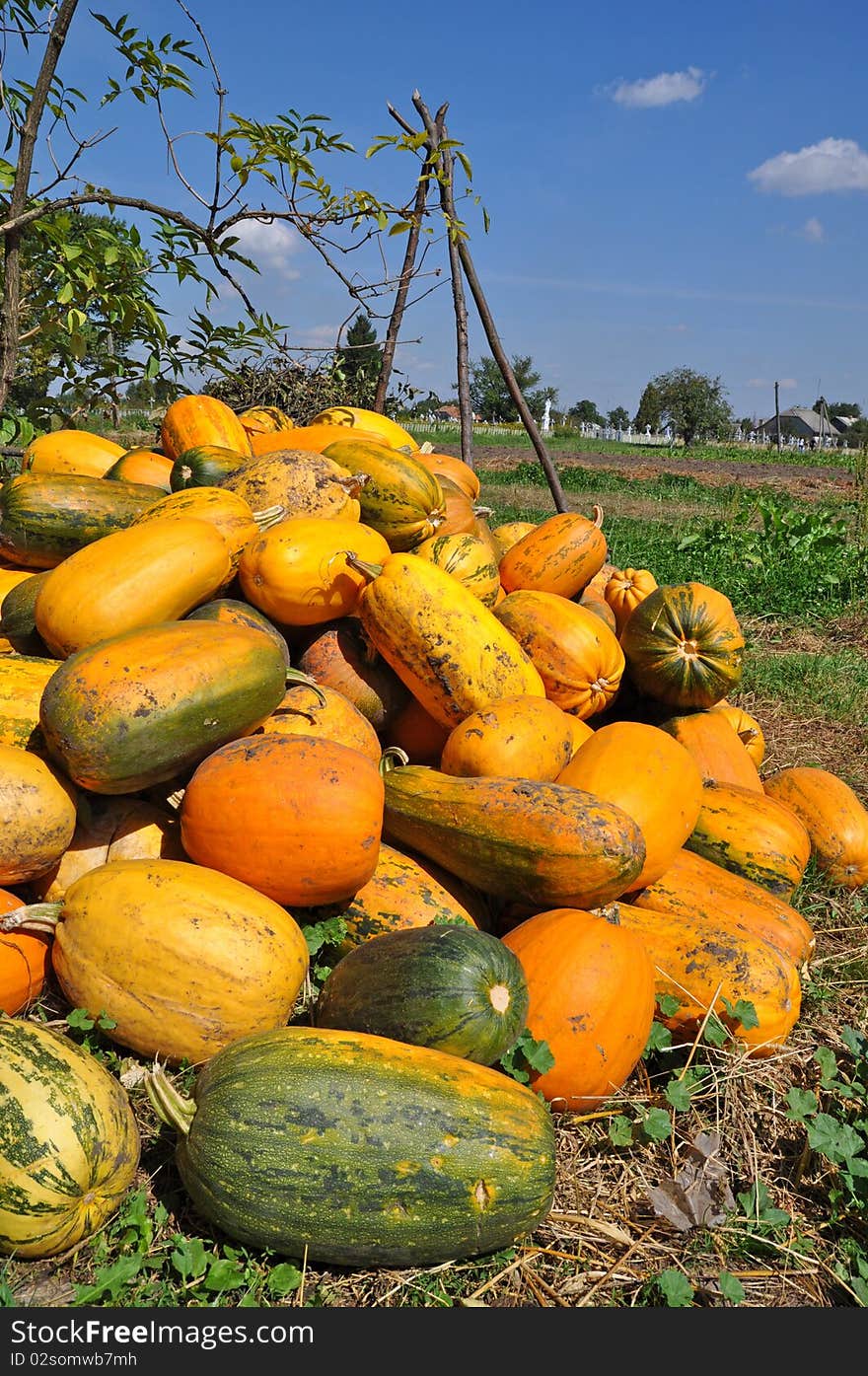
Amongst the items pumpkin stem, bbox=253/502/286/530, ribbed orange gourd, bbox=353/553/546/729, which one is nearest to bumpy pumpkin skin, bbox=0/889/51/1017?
ribbed orange gourd, bbox=353/553/546/729

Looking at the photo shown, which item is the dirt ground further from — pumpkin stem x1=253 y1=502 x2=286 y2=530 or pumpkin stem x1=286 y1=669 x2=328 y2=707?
pumpkin stem x1=286 y1=669 x2=328 y2=707

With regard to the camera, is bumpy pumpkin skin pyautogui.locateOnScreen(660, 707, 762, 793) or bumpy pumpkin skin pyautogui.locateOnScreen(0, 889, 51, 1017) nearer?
bumpy pumpkin skin pyautogui.locateOnScreen(0, 889, 51, 1017)

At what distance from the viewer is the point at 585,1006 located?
2.62 metres

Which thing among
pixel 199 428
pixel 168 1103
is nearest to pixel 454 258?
pixel 199 428

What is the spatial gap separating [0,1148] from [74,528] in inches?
96.8

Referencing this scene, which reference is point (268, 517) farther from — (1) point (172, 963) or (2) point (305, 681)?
(1) point (172, 963)

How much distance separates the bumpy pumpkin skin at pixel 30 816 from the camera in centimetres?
256

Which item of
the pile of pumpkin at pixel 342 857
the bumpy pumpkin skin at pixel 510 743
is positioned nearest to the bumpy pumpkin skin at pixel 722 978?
the pile of pumpkin at pixel 342 857

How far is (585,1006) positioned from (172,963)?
1142mm

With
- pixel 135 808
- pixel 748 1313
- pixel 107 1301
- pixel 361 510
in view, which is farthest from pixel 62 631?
pixel 748 1313

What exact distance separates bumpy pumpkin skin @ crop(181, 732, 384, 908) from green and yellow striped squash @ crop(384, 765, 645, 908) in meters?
0.28

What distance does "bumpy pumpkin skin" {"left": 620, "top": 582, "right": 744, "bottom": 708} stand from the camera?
13.7 ft

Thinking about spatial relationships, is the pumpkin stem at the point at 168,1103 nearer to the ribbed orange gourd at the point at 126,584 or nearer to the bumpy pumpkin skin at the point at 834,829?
the ribbed orange gourd at the point at 126,584

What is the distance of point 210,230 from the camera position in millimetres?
4883
